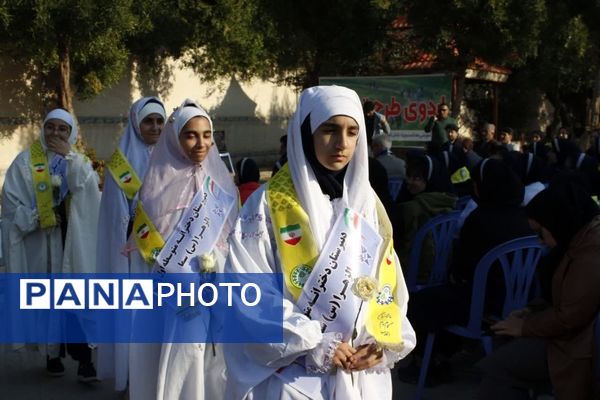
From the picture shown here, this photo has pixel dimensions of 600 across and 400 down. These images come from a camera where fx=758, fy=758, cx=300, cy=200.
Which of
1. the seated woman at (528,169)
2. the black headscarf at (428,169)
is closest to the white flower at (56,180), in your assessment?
the black headscarf at (428,169)

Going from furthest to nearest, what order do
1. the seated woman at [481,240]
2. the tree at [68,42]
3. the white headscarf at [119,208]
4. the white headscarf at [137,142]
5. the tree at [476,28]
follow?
the tree at [476,28], the tree at [68,42], the white headscarf at [137,142], the white headscarf at [119,208], the seated woman at [481,240]

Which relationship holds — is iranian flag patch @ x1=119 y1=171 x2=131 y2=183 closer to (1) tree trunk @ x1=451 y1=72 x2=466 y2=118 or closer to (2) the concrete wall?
(1) tree trunk @ x1=451 y1=72 x2=466 y2=118

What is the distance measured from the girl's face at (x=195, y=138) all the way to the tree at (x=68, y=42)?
9.04m

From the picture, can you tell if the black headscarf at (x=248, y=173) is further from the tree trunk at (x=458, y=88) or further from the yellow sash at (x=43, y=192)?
the tree trunk at (x=458, y=88)

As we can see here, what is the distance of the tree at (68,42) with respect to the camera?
12141 millimetres

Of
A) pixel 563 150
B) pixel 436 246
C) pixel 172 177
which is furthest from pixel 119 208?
pixel 563 150

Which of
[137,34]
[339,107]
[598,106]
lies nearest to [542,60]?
[598,106]

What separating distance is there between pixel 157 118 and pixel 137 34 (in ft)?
37.6

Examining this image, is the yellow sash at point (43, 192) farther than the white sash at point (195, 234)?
Yes

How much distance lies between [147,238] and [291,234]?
63.4 inches

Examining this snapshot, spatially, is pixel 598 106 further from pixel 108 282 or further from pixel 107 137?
pixel 108 282

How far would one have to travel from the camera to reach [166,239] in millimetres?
3775

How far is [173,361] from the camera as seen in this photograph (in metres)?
3.63

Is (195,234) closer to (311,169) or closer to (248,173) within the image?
(311,169)
